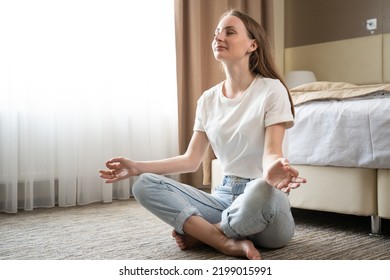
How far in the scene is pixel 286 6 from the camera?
13.2 ft

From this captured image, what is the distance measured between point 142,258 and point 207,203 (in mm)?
258

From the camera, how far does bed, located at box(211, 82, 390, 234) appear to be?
1626mm

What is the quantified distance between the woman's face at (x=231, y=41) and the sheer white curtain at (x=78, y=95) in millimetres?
1379

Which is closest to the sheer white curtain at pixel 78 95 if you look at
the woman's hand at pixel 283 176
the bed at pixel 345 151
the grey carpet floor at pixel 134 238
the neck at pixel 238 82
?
the grey carpet floor at pixel 134 238

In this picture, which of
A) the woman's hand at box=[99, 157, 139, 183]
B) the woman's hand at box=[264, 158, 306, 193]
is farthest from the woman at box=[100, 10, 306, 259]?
the woman's hand at box=[264, 158, 306, 193]

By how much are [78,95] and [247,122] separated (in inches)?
59.1

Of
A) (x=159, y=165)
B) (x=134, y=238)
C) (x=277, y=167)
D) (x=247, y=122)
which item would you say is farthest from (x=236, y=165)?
(x=134, y=238)

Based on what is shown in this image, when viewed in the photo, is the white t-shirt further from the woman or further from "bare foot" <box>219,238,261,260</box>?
"bare foot" <box>219,238,261,260</box>

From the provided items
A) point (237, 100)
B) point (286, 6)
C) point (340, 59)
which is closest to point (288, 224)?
point (237, 100)

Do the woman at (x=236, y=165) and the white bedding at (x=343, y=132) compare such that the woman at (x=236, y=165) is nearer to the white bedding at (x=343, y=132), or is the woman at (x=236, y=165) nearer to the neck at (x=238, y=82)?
the neck at (x=238, y=82)

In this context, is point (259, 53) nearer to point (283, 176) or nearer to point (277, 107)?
point (277, 107)

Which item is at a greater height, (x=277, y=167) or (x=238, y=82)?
(x=238, y=82)

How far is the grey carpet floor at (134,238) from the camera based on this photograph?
138 cm

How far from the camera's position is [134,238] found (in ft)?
5.42
